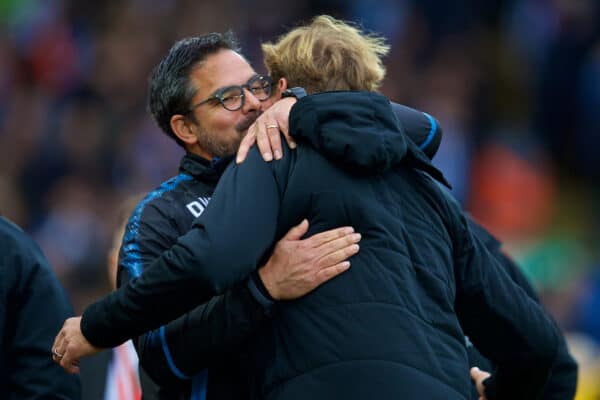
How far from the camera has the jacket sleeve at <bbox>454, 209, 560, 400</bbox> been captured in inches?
132

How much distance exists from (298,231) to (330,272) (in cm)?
15

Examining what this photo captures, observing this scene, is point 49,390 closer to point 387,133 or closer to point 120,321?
point 120,321

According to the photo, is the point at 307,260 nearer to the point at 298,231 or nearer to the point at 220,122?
the point at 298,231

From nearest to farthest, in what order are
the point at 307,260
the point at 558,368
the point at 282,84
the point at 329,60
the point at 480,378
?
the point at 307,260 → the point at 329,60 → the point at 282,84 → the point at 480,378 → the point at 558,368

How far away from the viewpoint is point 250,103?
12.2ft

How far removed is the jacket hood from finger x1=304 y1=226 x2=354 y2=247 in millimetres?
171

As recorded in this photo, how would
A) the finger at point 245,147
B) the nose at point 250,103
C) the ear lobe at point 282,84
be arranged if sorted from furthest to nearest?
1. the nose at point 250,103
2. the ear lobe at point 282,84
3. the finger at point 245,147

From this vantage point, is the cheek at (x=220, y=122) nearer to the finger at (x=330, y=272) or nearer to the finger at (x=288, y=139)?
the finger at (x=288, y=139)

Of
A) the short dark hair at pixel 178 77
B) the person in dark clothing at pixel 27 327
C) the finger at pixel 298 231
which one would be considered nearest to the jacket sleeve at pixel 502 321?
the finger at pixel 298 231

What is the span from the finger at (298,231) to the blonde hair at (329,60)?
477 mm

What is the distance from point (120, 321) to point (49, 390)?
0.78 m

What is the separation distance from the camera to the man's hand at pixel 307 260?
299cm

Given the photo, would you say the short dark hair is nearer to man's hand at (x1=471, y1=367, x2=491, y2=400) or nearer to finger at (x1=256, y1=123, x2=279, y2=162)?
finger at (x1=256, y1=123, x2=279, y2=162)

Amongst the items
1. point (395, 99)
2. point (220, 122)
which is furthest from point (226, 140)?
point (395, 99)
